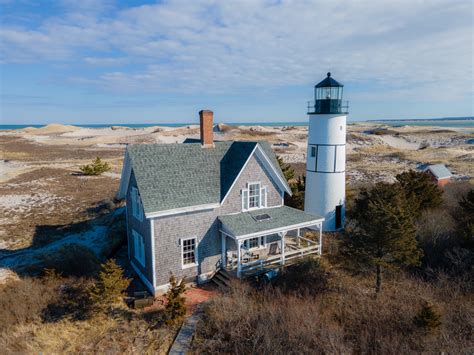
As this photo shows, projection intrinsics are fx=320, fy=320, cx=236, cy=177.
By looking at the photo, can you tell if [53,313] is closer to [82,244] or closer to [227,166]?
[82,244]

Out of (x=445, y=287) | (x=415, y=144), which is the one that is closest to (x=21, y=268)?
(x=445, y=287)

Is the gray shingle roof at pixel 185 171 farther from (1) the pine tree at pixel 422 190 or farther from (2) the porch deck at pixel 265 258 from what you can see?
(1) the pine tree at pixel 422 190

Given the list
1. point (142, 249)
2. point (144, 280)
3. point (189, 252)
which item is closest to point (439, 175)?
point (189, 252)

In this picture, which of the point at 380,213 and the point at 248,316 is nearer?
the point at 248,316

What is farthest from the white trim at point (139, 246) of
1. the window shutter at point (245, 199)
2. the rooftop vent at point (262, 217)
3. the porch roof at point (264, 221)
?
the rooftop vent at point (262, 217)

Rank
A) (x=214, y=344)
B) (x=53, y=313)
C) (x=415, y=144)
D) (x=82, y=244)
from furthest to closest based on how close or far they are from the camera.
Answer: (x=415, y=144)
(x=82, y=244)
(x=53, y=313)
(x=214, y=344)

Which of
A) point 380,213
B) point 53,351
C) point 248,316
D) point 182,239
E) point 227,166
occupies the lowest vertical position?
point 53,351

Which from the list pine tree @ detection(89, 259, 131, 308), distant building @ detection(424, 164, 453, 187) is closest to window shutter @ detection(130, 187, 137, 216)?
pine tree @ detection(89, 259, 131, 308)
